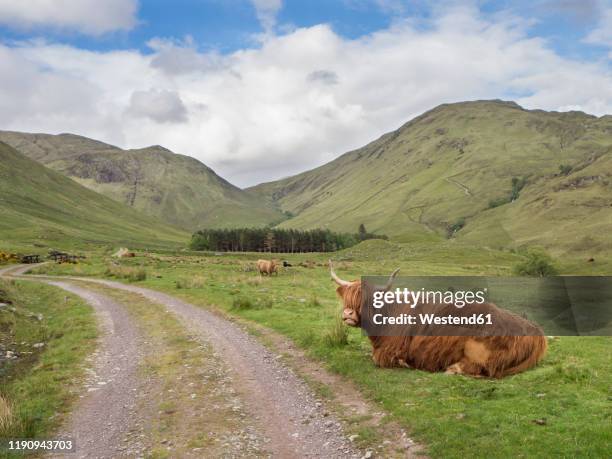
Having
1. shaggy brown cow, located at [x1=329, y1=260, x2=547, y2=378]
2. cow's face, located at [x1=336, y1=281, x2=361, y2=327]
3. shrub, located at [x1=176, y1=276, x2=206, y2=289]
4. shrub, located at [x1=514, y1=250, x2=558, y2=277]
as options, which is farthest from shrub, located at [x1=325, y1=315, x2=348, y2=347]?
shrub, located at [x1=514, y1=250, x2=558, y2=277]

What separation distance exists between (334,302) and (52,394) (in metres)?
16.4

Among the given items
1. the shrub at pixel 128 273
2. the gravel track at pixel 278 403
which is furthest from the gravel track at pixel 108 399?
the shrub at pixel 128 273

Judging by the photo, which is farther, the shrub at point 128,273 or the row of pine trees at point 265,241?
the row of pine trees at point 265,241

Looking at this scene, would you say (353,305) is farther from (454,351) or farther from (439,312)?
(454,351)

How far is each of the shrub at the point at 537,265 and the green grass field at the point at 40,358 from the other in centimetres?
5439

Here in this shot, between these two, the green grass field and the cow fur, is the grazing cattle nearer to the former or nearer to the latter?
the green grass field

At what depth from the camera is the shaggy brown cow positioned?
1005 cm

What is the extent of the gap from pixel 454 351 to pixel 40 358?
1310 centimetres

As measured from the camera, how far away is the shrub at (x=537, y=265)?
59.3m

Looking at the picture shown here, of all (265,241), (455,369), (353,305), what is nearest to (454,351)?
(455,369)

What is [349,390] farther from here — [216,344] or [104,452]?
[216,344]

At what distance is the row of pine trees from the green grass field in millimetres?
128532

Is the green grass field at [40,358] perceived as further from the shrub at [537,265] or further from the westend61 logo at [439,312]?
the shrub at [537,265]

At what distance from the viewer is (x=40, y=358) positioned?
1516 cm
